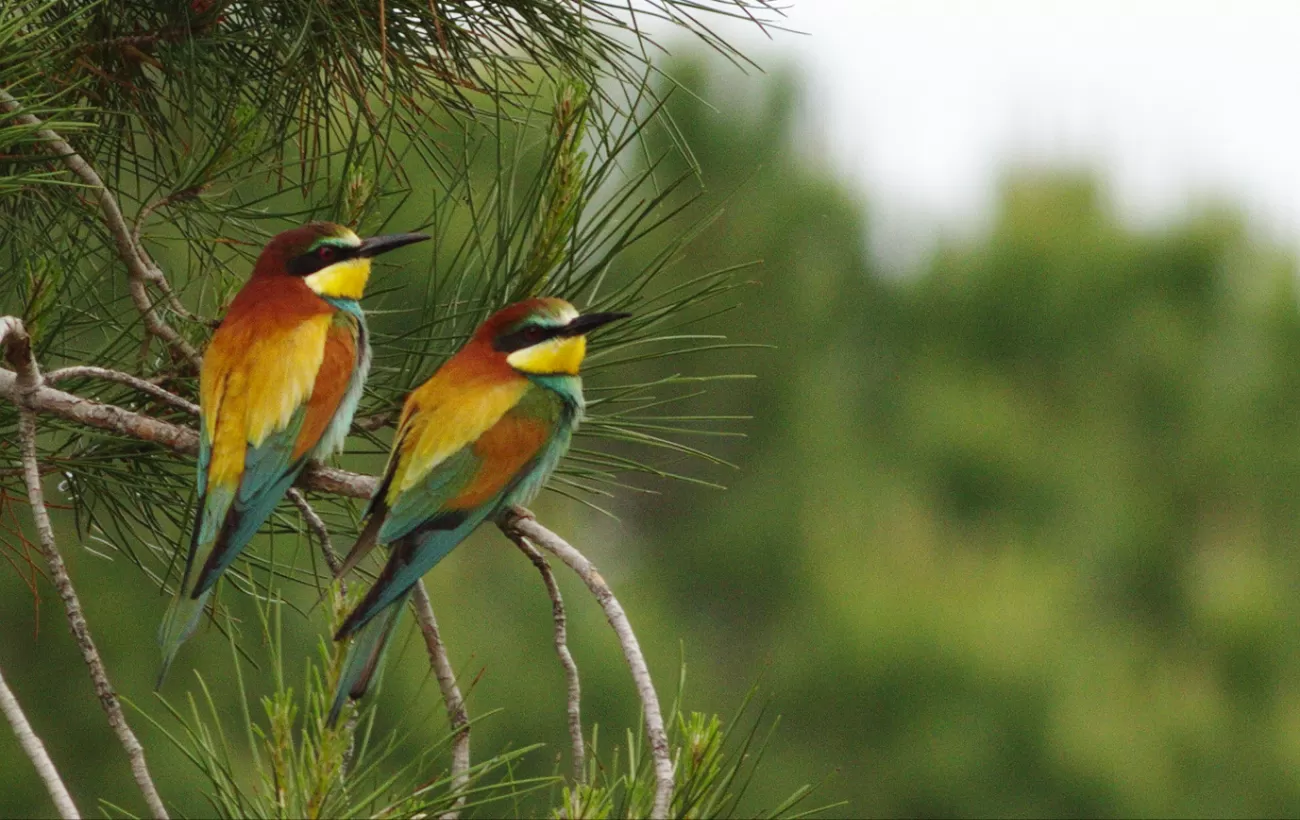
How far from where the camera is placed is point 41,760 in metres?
0.83

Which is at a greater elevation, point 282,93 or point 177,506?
point 282,93

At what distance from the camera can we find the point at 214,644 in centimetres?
604

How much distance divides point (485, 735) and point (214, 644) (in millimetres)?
1216

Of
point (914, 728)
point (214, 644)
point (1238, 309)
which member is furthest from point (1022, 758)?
point (214, 644)

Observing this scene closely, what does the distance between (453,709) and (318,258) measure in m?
0.52

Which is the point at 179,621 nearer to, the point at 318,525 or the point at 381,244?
the point at 318,525

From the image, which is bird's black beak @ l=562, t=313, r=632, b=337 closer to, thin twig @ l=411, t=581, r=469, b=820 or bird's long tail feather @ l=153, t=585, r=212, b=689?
thin twig @ l=411, t=581, r=469, b=820

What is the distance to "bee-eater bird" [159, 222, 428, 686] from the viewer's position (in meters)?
1.18

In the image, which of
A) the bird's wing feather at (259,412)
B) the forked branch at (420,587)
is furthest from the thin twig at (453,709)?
the bird's wing feather at (259,412)

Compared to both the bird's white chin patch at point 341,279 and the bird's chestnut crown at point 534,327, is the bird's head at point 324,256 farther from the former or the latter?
the bird's chestnut crown at point 534,327

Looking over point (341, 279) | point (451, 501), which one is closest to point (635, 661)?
point (451, 501)

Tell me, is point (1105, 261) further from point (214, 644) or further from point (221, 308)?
point (221, 308)

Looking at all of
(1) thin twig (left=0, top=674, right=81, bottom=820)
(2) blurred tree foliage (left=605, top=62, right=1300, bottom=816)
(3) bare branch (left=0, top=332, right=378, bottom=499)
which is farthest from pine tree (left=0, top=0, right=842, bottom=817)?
(2) blurred tree foliage (left=605, top=62, right=1300, bottom=816)

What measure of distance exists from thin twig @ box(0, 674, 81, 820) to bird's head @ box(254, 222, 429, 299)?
0.59 meters
